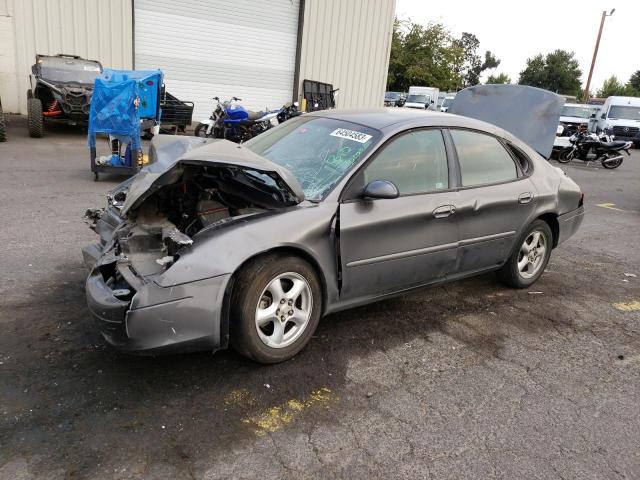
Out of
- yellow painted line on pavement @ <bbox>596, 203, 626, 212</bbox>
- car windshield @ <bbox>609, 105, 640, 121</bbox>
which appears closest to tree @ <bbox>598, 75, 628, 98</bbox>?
car windshield @ <bbox>609, 105, 640, 121</bbox>

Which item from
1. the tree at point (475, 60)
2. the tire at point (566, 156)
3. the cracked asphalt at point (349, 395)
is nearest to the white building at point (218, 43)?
the tire at point (566, 156)

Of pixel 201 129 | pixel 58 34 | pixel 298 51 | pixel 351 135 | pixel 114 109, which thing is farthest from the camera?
pixel 298 51

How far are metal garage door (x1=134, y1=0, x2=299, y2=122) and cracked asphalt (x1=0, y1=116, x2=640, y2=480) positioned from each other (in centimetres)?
1359

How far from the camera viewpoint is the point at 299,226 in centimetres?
319

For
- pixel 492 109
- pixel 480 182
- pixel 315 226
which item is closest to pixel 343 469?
pixel 315 226

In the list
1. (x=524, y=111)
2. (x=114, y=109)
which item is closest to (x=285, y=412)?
(x=114, y=109)

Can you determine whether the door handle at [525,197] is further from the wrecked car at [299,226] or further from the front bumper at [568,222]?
the front bumper at [568,222]

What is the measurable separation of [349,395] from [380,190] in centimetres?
128

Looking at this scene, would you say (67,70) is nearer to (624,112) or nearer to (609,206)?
(609,206)

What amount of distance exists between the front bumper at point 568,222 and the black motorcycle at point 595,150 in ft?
44.5

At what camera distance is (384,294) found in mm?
3729

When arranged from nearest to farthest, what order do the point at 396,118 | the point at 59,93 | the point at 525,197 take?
1. the point at 396,118
2. the point at 525,197
3. the point at 59,93

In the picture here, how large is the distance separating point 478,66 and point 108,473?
98057 mm

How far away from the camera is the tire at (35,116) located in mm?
11766
